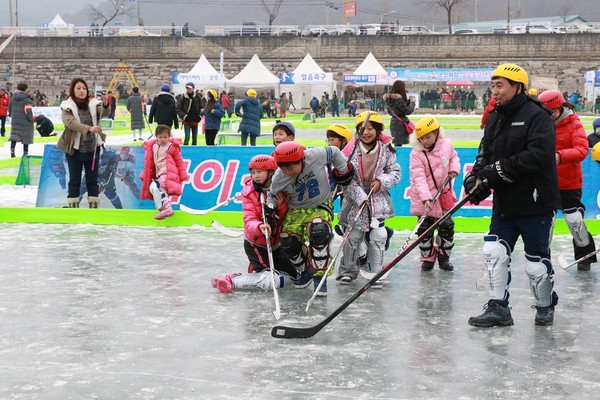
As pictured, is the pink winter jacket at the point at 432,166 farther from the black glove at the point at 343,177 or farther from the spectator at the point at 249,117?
the spectator at the point at 249,117

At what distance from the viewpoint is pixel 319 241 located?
25.0ft

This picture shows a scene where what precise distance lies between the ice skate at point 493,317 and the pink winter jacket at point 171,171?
5609mm

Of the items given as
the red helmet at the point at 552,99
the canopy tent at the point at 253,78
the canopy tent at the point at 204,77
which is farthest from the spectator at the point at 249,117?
the canopy tent at the point at 204,77

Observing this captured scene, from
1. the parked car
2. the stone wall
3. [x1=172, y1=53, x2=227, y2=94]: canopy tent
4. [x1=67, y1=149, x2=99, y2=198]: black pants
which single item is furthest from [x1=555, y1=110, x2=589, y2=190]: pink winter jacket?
the parked car

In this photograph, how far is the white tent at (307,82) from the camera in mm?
51312

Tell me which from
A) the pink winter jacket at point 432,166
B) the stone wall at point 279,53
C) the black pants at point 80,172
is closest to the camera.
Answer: the pink winter jacket at point 432,166

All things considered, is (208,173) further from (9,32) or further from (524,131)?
(9,32)

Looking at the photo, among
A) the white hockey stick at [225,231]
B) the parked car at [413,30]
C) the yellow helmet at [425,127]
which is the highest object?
the parked car at [413,30]

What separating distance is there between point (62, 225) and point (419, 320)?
5.96 m

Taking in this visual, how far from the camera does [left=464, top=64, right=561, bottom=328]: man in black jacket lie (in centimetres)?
643

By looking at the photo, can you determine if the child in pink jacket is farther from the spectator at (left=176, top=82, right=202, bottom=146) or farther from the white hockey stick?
the spectator at (left=176, top=82, right=202, bottom=146)

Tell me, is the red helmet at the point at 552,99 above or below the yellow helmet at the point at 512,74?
below

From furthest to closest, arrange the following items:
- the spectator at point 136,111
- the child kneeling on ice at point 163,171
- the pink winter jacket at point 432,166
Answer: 1. the spectator at point 136,111
2. the child kneeling on ice at point 163,171
3. the pink winter jacket at point 432,166

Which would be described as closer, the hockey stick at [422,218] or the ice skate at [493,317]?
the ice skate at [493,317]
